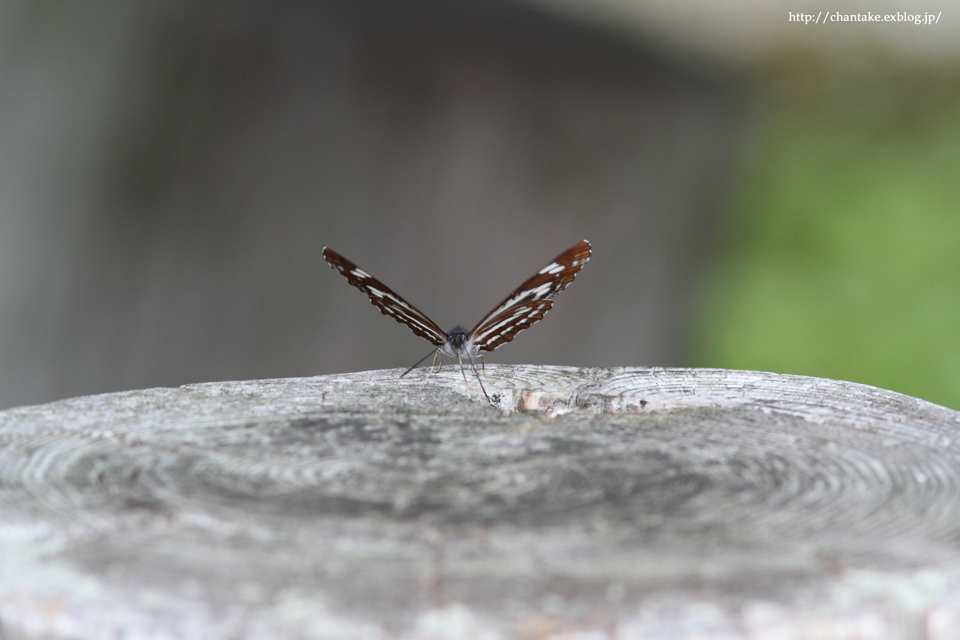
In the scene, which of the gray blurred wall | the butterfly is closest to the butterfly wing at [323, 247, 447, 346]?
the butterfly

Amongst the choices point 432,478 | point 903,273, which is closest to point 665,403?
point 432,478

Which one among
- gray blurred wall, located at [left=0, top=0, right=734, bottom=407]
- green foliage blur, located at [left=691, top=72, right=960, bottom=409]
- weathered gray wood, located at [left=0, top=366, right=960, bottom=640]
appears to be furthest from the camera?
green foliage blur, located at [left=691, top=72, right=960, bottom=409]

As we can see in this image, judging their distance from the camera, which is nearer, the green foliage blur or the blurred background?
the blurred background

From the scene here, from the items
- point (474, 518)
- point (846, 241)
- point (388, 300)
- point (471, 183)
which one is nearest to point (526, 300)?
point (388, 300)

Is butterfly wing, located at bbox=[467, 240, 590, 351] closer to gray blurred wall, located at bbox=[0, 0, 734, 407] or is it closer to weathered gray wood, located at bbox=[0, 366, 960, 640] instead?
weathered gray wood, located at bbox=[0, 366, 960, 640]

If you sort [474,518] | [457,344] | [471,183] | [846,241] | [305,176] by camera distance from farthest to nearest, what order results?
[846,241] → [471,183] → [305,176] → [457,344] → [474,518]

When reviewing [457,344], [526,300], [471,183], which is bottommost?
[457,344]

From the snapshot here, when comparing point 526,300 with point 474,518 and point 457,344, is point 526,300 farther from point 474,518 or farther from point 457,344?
point 474,518

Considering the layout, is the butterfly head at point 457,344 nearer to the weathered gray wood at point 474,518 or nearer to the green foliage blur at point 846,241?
the weathered gray wood at point 474,518
